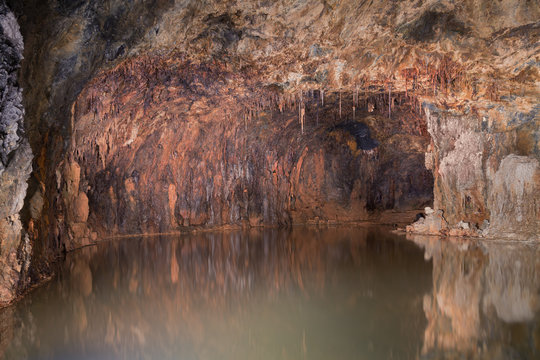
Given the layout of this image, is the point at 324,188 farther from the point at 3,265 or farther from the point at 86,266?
the point at 3,265

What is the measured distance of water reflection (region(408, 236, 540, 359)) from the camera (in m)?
3.73

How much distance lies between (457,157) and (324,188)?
745cm

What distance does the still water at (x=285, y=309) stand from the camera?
12.4ft

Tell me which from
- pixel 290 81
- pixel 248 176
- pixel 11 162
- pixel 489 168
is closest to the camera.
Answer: pixel 11 162

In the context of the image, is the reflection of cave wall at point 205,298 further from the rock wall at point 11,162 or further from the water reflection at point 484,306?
the rock wall at point 11,162

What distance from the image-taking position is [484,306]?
511 cm

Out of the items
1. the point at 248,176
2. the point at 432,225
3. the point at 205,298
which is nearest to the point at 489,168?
the point at 432,225

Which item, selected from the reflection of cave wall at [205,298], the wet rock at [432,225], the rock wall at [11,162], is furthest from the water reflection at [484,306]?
the rock wall at [11,162]

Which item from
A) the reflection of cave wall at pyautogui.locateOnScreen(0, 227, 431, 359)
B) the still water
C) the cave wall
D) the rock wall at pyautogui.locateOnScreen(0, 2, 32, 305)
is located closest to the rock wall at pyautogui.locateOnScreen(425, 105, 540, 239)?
the cave wall

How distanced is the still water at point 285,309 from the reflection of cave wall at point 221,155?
397 cm

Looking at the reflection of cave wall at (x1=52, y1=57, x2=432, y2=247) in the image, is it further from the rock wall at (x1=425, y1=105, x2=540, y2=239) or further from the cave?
the rock wall at (x1=425, y1=105, x2=540, y2=239)

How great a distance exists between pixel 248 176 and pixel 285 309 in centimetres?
1276

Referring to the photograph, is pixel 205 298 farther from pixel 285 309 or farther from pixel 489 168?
pixel 489 168

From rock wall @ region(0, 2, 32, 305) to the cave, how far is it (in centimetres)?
2
